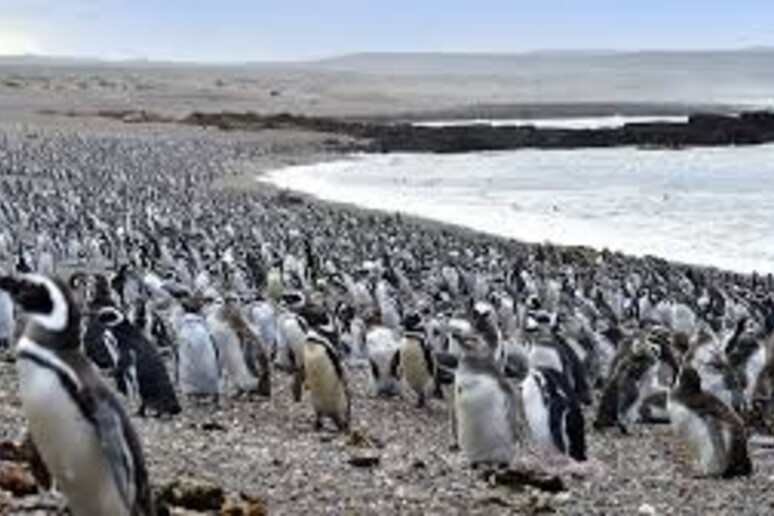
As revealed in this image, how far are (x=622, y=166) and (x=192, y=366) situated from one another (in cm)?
4813

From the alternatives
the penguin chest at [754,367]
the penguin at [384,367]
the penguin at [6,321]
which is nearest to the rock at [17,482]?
the penguin at [384,367]

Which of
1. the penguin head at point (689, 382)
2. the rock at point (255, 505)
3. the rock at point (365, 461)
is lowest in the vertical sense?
the rock at point (365, 461)

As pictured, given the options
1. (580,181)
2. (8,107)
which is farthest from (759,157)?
(8,107)

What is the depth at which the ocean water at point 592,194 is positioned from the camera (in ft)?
116

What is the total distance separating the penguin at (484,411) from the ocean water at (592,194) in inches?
787

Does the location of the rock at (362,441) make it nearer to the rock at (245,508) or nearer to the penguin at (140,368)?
the penguin at (140,368)

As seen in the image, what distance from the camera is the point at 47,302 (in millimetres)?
6137

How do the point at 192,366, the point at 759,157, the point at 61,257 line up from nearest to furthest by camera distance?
the point at 192,366 < the point at 61,257 < the point at 759,157

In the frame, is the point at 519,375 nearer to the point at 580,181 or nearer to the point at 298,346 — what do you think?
the point at 298,346

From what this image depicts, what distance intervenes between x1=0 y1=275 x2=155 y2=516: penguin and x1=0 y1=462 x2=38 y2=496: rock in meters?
1.58

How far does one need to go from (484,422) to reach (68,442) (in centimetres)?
495

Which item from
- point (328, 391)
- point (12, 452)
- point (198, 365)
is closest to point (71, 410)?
point (12, 452)

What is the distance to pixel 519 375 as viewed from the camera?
15.0m

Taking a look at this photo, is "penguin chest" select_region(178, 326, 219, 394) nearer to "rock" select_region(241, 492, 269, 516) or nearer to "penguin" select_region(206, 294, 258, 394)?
"penguin" select_region(206, 294, 258, 394)
